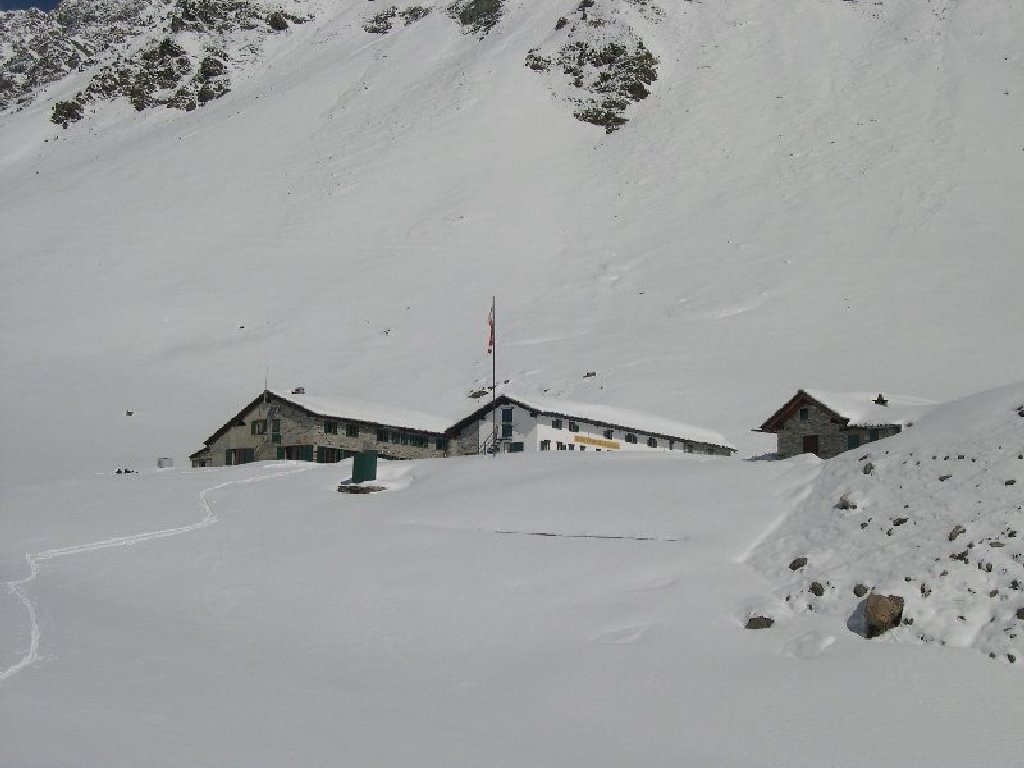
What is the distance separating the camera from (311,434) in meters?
55.8

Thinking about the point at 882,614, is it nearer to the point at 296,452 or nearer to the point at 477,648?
the point at 477,648

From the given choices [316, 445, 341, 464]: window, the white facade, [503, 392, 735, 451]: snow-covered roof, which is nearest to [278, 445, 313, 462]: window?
[316, 445, 341, 464]: window

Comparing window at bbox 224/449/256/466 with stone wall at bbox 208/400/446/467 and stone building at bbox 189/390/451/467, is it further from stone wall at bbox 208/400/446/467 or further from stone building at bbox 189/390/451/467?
stone wall at bbox 208/400/446/467

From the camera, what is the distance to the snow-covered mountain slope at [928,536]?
671 inches

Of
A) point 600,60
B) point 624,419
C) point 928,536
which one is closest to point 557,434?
point 624,419

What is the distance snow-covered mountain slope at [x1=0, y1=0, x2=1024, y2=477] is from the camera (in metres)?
75.4

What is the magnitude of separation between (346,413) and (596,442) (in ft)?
45.5

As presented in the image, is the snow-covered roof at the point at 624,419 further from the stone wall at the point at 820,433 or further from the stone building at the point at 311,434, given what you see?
the stone wall at the point at 820,433

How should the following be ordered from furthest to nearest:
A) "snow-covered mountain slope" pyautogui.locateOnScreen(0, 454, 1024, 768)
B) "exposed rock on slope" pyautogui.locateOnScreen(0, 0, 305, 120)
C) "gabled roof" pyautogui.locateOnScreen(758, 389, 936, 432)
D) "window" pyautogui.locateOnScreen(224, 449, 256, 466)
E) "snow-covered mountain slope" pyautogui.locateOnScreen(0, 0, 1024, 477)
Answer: "exposed rock on slope" pyautogui.locateOnScreen(0, 0, 305, 120)
"snow-covered mountain slope" pyautogui.locateOnScreen(0, 0, 1024, 477)
"window" pyautogui.locateOnScreen(224, 449, 256, 466)
"gabled roof" pyautogui.locateOnScreen(758, 389, 936, 432)
"snow-covered mountain slope" pyautogui.locateOnScreen(0, 454, 1024, 768)

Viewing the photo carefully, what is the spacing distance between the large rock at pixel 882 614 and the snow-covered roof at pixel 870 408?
21064mm

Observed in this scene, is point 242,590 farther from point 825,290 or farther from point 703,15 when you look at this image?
point 703,15

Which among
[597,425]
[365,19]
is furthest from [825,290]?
[365,19]

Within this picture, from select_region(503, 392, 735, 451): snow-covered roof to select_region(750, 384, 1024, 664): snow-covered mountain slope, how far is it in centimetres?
2918

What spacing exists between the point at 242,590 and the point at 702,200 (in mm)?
93517
